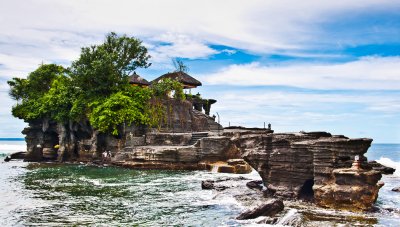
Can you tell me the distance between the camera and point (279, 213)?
15945mm

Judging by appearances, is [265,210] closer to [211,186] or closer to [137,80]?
[211,186]

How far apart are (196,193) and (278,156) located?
18.0 ft

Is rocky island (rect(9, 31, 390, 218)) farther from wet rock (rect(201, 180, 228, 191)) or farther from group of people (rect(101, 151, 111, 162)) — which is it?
wet rock (rect(201, 180, 228, 191))

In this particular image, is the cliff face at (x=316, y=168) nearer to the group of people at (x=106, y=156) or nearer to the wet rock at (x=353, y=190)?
the wet rock at (x=353, y=190)

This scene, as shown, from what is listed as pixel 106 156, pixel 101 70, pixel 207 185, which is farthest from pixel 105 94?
pixel 207 185

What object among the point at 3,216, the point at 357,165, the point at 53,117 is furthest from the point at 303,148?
the point at 53,117

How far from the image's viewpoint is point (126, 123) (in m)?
41.1

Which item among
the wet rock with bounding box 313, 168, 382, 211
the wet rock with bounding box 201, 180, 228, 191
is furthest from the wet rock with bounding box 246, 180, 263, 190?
the wet rock with bounding box 313, 168, 382, 211

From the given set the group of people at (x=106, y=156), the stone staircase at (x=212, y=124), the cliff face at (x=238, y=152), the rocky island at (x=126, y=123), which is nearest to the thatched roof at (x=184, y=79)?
the rocky island at (x=126, y=123)

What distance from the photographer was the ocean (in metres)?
15.2

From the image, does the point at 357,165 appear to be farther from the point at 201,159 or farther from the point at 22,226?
the point at 201,159

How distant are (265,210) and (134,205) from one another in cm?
676

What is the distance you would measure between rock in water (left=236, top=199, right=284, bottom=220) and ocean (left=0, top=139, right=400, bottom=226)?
1.38ft

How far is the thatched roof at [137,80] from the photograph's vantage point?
4755 centimetres
